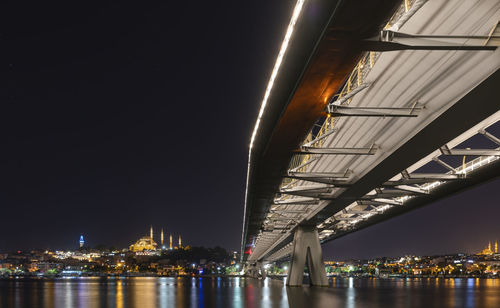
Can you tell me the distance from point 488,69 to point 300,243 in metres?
42.0

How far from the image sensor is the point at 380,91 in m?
22.2

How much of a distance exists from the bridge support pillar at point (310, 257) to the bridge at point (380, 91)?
2095 cm

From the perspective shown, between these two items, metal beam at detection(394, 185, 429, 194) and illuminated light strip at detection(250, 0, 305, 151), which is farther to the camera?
metal beam at detection(394, 185, 429, 194)

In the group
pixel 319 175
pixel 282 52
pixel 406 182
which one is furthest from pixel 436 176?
pixel 282 52

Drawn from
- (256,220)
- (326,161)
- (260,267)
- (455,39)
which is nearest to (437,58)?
(455,39)

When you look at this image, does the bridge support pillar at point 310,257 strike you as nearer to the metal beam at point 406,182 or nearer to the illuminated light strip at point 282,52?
the metal beam at point 406,182

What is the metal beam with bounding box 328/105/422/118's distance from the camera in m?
19.4

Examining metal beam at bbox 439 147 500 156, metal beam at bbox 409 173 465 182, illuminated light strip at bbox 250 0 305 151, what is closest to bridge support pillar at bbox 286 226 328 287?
metal beam at bbox 409 173 465 182

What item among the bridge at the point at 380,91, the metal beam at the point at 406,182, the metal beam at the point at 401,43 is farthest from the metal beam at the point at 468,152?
the metal beam at the point at 401,43

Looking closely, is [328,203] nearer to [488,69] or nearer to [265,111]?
[265,111]

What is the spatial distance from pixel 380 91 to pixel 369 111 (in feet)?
8.99

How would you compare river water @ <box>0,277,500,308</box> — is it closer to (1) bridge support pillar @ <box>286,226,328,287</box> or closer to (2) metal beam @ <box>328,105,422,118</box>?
(1) bridge support pillar @ <box>286,226,328,287</box>

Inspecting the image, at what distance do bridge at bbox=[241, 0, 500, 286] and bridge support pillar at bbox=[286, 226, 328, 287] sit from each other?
21.0 meters

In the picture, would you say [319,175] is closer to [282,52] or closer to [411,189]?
[411,189]
